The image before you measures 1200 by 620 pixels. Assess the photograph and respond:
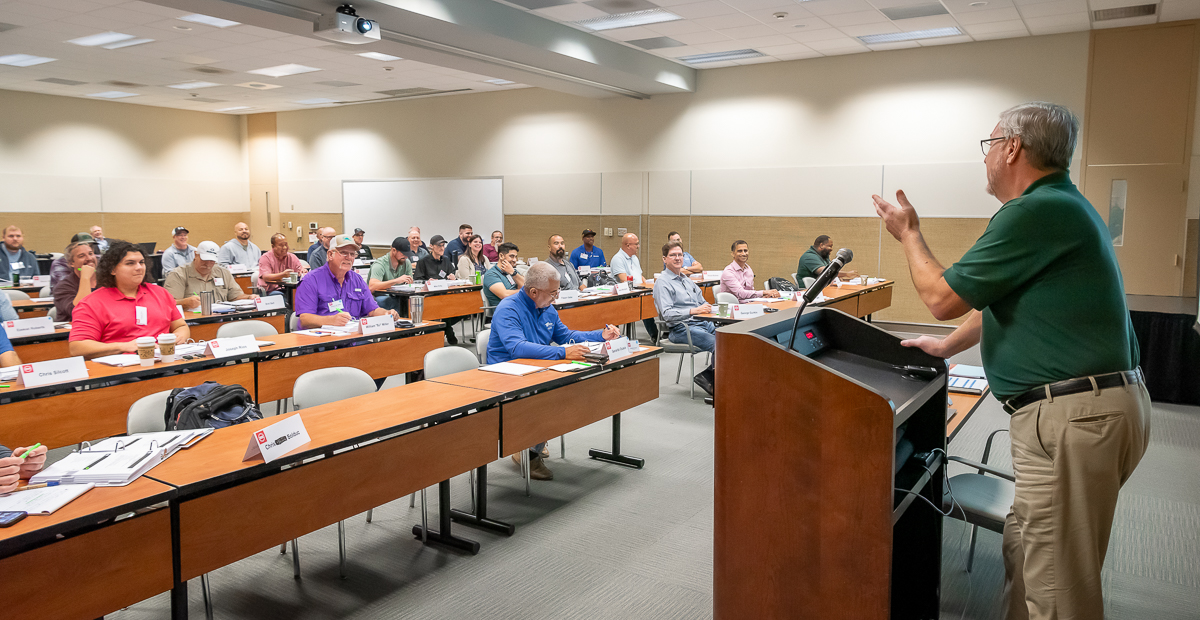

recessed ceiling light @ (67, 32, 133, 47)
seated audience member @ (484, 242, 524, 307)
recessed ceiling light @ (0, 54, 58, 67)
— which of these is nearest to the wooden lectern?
seated audience member @ (484, 242, 524, 307)

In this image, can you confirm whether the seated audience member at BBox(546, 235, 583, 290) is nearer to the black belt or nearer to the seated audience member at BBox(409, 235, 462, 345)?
the seated audience member at BBox(409, 235, 462, 345)

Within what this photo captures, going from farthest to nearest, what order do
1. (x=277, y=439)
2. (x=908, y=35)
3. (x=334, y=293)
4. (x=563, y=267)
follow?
(x=908, y=35) < (x=563, y=267) < (x=334, y=293) < (x=277, y=439)

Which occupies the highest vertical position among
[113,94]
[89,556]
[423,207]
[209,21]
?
[113,94]

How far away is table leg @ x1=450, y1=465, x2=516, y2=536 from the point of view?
3.55 metres

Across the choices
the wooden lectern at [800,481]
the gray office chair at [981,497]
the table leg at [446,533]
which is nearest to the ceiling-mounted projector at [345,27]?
the table leg at [446,533]

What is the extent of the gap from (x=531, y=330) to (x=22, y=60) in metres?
10.4

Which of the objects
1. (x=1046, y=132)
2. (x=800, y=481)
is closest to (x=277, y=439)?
(x=800, y=481)

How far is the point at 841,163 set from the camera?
10.3m

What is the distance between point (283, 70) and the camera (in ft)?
36.2

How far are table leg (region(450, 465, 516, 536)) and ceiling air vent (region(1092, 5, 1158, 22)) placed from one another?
821 cm

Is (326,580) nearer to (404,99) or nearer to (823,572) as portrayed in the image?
(823,572)

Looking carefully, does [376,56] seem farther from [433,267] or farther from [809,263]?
[809,263]

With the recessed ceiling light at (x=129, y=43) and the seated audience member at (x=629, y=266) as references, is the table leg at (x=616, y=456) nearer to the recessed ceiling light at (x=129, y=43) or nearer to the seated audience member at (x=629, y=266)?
the seated audience member at (x=629, y=266)

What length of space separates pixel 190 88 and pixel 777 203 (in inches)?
391
